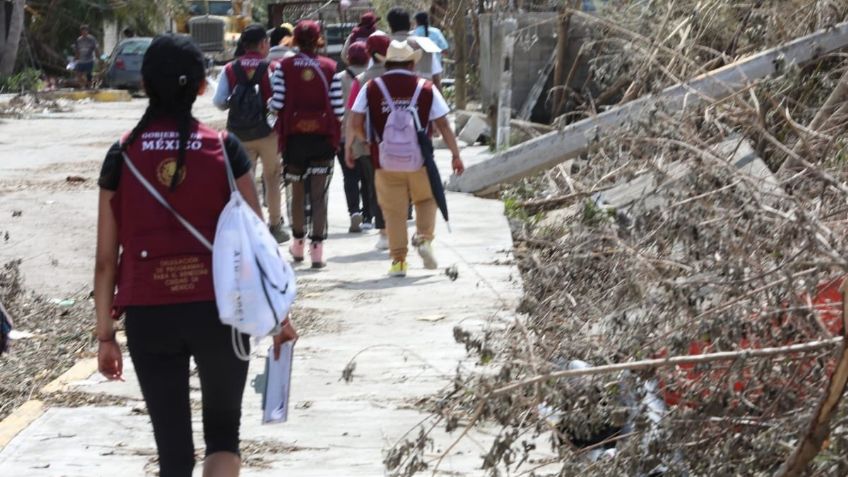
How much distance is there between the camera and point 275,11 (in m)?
34.7

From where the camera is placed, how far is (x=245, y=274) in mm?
4297

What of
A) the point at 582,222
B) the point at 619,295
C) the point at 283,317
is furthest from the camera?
the point at 582,222

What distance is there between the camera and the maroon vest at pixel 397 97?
9711mm

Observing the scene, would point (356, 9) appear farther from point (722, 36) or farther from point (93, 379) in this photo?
point (93, 379)

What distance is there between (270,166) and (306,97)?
106 centimetres

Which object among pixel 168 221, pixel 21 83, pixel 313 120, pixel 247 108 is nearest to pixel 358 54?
pixel 247 108

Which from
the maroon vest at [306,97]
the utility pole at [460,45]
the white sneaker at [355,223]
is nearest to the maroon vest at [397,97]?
the maroon vest at [306,97]

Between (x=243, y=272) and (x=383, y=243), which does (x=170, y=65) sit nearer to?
(x=243, y=272)


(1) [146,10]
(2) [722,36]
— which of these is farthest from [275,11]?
(2) [722,36]

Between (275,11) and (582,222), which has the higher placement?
(582,222)

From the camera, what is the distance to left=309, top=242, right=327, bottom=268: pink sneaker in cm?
1066

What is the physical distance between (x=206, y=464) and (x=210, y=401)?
8.1 inches

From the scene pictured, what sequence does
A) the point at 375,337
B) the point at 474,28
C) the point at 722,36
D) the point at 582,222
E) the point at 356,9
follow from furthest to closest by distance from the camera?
1. the point at 356,9
2. the point at 474,28
3. the point at 722,36
4. the point at 375,337
5. the point at 582,222

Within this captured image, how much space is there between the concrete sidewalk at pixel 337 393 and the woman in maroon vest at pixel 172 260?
3.95ft
